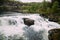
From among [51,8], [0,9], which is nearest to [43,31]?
[51,8]

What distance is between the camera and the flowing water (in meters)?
5.24

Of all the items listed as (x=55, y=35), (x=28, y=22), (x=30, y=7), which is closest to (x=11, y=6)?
(x=30, y=7)

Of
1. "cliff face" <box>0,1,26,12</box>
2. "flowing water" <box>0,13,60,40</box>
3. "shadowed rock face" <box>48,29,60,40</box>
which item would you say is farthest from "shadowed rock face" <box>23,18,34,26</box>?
"cliff face" <box>0,1,26,12</box>

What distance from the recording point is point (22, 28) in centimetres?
550

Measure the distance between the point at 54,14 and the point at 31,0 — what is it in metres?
0.93

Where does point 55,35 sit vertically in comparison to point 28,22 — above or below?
below

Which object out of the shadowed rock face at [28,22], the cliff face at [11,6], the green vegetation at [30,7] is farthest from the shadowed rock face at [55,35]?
the cliff face at [11,6]

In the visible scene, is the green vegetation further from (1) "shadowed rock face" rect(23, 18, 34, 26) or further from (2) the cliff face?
(1) "shadowed rock face" rect(23, 18, 34, 26)

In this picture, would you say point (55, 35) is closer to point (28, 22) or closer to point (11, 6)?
point (28, 22)

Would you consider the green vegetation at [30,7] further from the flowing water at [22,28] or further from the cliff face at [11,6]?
the flowing water at [22,28]

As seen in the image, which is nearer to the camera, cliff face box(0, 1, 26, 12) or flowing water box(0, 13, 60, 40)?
flowing water box(0, 13, 60, 40)

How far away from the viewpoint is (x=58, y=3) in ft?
23.0

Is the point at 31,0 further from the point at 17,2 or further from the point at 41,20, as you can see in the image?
the point at 41,20

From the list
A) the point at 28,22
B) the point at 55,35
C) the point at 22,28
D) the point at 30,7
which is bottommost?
the point at 55,35
